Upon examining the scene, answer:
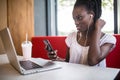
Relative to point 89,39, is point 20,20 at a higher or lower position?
higher

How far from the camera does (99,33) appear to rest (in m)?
1.41

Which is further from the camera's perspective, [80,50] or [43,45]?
[43,45]

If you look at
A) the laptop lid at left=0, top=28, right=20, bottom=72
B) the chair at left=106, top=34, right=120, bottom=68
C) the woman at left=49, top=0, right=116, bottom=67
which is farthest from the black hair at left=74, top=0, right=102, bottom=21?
the laptop lid at left=0, top=28, right=20, bottom=72

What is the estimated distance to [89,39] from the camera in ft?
4.87

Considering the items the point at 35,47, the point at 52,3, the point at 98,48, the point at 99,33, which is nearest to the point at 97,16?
the point at 99,33

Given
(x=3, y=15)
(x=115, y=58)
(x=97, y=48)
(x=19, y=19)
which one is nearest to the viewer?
(x=97, y=48)

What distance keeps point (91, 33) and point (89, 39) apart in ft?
0.17

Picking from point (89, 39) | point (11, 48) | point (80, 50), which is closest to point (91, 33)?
point (89, 39)

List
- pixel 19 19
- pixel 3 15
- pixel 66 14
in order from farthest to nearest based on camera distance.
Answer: pixel 66 14 < pixel 19 19 < pixel 3 15

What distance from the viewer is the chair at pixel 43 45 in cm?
221

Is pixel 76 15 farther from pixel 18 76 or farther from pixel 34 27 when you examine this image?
pixel 34 27

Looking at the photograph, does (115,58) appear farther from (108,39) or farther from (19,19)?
(19,19)

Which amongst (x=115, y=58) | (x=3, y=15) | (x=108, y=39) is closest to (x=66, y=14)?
(x=3, y=15)

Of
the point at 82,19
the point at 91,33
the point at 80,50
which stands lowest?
the point at 80,50
